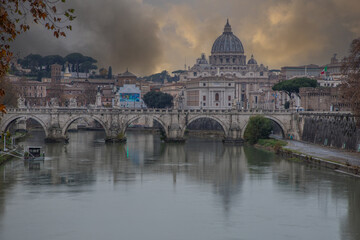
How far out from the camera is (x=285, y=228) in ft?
86.7

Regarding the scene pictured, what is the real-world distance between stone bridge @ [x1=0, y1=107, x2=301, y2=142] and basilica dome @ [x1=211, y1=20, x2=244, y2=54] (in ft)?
339

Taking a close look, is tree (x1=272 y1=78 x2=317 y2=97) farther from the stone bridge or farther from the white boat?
the white boat

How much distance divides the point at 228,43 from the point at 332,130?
393 ft

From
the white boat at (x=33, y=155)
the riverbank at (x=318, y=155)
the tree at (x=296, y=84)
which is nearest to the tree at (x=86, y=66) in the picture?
the tree at (x=296, y=84)

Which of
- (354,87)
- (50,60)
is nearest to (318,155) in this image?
(354,87)

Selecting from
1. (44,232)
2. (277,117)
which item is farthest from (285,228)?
(277,117)

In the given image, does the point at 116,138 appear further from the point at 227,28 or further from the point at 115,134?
the point at 227,28

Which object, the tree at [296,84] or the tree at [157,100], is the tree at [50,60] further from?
the tree at [296,84]

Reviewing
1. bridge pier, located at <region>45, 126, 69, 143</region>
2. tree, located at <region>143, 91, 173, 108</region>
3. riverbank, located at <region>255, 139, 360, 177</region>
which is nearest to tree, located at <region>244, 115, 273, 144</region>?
riverbank, located at <region>255, 139, 360, 177</region>

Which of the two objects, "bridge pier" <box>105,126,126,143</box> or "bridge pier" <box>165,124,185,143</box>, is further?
"bridge pier" <box>165,124,185,143</box>

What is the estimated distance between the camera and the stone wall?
164 feet

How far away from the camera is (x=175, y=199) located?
3288 cm

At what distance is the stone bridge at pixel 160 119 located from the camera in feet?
225

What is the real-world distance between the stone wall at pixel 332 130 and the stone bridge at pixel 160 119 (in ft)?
13.3
